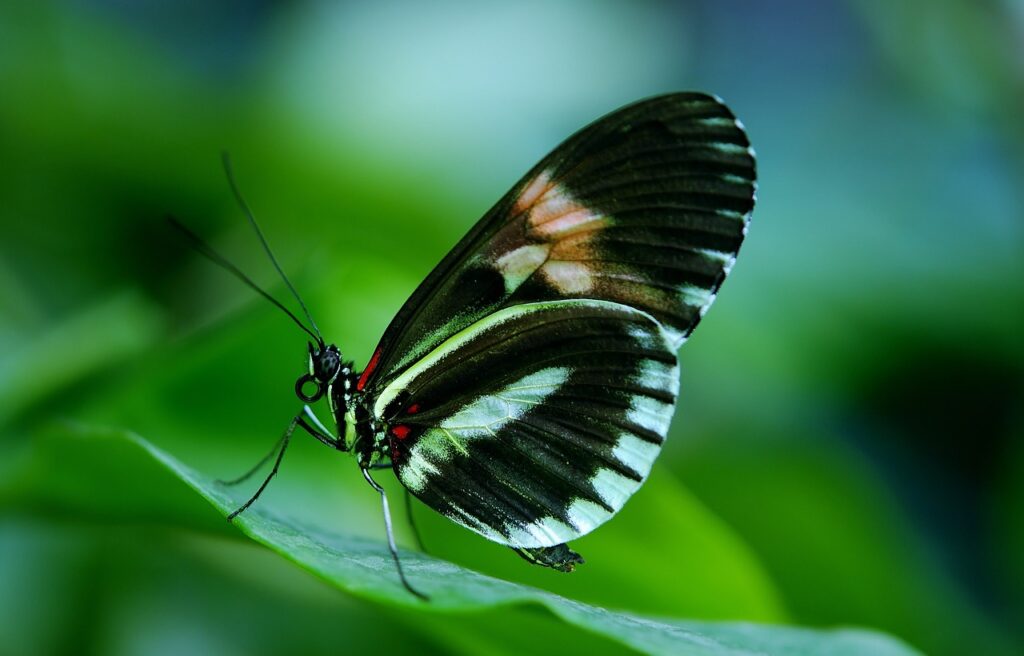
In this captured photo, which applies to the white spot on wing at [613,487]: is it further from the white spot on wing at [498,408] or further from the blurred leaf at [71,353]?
the blurred leaf at [71,353]

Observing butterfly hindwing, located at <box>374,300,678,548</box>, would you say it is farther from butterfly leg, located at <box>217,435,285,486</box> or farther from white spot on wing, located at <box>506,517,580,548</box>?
butterfly leg, located at <box>217,435,285,486</box>

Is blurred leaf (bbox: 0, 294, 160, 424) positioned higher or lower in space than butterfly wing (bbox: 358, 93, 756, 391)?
lower

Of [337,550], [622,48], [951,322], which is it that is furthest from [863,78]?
[337,550]

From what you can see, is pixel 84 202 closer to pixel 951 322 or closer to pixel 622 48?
pixel 622 48

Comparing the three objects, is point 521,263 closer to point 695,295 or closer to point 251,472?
point 695,295

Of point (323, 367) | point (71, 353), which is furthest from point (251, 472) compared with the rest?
point (71, 353)

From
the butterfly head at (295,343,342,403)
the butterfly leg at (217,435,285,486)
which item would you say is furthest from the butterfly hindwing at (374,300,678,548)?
Answer: the butterfly leg at (217,435,285,486)
